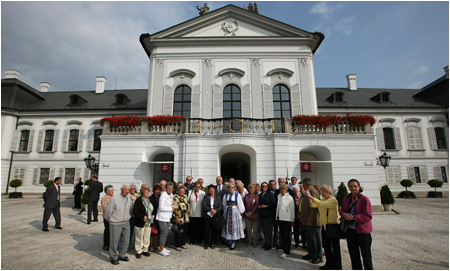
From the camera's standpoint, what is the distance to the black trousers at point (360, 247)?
4.28 metres

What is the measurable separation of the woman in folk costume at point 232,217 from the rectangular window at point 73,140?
2346 centimetres

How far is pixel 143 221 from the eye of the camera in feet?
18.5

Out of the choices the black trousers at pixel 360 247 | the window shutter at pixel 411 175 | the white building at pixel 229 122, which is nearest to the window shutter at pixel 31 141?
the white building at pixel 229 122

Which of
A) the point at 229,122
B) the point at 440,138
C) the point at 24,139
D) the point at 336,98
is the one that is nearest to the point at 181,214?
the point at 229,122

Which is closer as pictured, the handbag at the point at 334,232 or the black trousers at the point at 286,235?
the handbag at the point at 334,232

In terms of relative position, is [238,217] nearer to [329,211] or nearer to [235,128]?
[329,211]

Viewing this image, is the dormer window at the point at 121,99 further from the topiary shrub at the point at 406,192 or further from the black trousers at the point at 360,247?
the topiary shrub at the point at 406,192

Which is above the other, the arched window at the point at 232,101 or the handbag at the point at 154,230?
the arched window at the point at 232,101

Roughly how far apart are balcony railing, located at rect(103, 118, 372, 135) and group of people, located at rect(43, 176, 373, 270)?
5.57 meters

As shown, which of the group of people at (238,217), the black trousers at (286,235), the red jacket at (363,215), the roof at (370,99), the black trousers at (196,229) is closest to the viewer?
the red jacket at (363,215)

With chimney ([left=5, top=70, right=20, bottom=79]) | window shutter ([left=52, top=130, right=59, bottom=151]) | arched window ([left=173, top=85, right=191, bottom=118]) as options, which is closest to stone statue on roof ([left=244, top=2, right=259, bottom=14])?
arched window ([left=173, top=85, right=191, bottom=118])

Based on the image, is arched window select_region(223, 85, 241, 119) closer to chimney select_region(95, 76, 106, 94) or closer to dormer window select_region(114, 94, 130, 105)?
dormer window select_region(114, 94, 130, 105)

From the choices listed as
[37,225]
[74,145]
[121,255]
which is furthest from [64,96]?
[121,255]

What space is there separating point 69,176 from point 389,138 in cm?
3132
